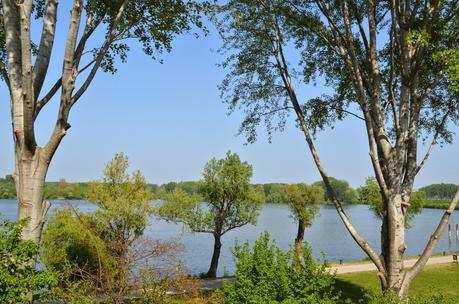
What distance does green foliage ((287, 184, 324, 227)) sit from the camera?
1423 inches

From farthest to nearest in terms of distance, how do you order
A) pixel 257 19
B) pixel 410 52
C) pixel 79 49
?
pixel 257 19
pixel 410 52
pixel 79 49

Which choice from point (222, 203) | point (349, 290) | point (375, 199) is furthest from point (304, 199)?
point (349, 290)

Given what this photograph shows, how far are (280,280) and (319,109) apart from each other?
6.59 metres

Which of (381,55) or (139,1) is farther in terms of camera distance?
(381,55)

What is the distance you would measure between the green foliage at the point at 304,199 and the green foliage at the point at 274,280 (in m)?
26.2

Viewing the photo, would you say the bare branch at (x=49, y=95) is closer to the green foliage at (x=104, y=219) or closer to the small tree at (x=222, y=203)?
the green foliage at (x=104, y=219)

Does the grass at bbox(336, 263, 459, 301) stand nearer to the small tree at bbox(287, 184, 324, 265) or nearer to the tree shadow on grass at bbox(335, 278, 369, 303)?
the tree shadow on grass at bbox(335, 278, 369, 303)

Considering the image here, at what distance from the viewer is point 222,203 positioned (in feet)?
103

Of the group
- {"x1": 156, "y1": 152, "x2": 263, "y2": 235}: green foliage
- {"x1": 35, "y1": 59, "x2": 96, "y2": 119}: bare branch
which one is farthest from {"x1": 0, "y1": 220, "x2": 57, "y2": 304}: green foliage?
{"x1": 156, "y1": 152, "x2": 263, "y2": 235}: green foliage

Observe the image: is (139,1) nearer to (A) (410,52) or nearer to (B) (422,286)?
(A) (410,52)

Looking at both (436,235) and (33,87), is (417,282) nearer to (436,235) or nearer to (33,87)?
(436,235)

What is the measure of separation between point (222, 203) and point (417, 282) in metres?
13.7

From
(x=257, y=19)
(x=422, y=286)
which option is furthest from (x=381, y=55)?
(x=422, y=286)

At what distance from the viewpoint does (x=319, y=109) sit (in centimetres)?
1405
